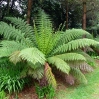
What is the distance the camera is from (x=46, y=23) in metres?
5.86

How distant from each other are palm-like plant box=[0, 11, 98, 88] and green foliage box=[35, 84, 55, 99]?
178mm

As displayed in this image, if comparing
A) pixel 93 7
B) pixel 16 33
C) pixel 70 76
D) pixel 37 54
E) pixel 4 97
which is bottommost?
pixel 4 97

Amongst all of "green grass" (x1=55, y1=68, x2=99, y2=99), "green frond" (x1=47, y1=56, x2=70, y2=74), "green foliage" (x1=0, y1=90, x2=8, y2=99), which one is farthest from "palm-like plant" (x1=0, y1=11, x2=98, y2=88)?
"green foliage" (x1=0, y1=90, x2=8, y2=99)

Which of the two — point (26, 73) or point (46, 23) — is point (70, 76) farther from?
point (46, 23)

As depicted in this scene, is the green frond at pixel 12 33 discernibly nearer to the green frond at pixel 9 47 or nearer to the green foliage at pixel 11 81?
the green frond at pixel 9 47

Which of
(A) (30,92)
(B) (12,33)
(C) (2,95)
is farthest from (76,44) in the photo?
(C) (2,95)

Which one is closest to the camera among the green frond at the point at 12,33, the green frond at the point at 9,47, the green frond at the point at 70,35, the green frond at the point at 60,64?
the green frond at the point at 60,64

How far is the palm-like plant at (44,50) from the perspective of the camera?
166 inches

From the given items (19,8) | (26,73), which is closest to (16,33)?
(26,73)

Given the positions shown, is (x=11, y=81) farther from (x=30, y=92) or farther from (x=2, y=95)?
(x=30, y=92)

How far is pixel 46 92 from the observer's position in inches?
174

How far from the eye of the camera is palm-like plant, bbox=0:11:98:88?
13.8 ft

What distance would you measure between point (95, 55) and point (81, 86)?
351 centimetres

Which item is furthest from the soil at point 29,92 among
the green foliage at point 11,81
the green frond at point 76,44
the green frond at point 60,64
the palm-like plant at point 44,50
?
the green frond at point 76,44
